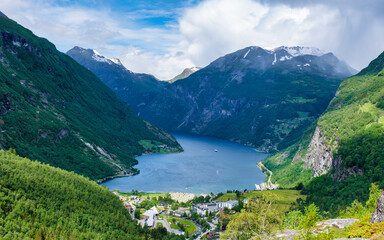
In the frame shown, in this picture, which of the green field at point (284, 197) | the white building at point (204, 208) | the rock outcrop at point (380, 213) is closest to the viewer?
the rock outcrop at point (380, 213)

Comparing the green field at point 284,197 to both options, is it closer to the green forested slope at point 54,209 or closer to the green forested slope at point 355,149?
the green forested slope at point 355,149

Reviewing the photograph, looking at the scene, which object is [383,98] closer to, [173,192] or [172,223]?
[172,223]

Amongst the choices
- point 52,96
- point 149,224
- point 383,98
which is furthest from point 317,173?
point 52,96

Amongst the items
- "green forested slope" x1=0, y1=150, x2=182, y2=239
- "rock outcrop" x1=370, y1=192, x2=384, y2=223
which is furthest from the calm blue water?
"rock outcrop" x1=370, y1=192, x2=384, y2=223

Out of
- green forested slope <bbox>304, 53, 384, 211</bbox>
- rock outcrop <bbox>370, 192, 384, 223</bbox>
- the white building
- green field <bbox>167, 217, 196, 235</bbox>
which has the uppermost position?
green forested slope <bbox>304, 53, 384, 211</bbox>

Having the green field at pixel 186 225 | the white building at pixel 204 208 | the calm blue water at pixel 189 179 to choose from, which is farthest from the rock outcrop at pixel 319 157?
the green field at pixel 186 225

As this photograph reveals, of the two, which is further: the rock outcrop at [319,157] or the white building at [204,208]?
the rock outcrop at [319,157]

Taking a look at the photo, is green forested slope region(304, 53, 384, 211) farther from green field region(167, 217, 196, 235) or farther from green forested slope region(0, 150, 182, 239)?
green forested slope region(0, 150, 182, 239)

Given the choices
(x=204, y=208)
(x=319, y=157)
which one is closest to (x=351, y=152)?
(x=319, y=157)

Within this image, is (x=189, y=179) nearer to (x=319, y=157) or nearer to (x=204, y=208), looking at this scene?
(x=204, y=208)
